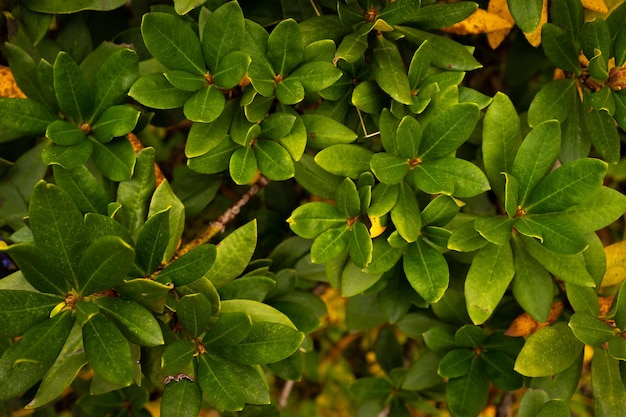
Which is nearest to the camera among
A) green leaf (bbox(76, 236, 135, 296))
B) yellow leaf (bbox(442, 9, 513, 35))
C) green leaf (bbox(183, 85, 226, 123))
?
green leaf (bbox(76, 236, 135, 296))

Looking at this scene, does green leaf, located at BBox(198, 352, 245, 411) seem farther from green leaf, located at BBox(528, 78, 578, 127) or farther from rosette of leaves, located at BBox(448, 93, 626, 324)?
green leaf, located at BBox(528, 78, 578, 127)

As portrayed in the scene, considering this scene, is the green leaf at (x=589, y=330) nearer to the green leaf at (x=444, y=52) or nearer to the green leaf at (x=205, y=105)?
the green leaf at (x=444, y=52)

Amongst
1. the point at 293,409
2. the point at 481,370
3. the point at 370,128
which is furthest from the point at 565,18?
the point at 293,409

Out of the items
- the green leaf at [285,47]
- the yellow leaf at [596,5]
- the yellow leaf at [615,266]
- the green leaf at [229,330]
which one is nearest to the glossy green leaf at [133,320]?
the green leaf at [229,330]

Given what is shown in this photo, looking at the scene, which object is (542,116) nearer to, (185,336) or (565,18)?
(565,18)

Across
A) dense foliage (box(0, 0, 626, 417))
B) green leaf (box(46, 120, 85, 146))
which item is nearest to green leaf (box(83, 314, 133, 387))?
dense foliage (box(0, 0, 626, 417))

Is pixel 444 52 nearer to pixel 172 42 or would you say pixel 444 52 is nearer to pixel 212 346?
pixel 172 42
